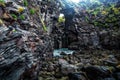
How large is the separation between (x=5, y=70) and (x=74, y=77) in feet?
33.6

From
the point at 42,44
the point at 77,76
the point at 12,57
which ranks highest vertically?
the point at 12,57

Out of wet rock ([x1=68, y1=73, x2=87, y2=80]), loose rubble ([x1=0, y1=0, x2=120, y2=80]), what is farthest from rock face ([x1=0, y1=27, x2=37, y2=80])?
wet rock ([x1=68, y1=73, x2=87, y2=80])

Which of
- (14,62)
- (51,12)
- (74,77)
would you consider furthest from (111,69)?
(51,12)

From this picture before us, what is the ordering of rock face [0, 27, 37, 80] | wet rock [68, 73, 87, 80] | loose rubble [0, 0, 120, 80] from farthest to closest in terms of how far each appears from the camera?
wet rock [68, 73, 87, 80] → loose rubble [0, 0, 120, 80] → rock face [0, 27, 37, 80]

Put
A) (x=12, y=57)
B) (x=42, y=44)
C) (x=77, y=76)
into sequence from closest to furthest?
1. (x=12, y=57)
2. (x=77, y=76)
3. (x=42, y=44)

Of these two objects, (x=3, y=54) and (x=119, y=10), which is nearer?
(x=3, y=54)

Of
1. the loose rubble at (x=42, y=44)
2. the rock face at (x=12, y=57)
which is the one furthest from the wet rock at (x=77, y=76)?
the rock face at (x=12, y=57)

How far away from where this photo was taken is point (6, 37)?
14602 mm

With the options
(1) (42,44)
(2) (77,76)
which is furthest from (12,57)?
(2) (77,76)

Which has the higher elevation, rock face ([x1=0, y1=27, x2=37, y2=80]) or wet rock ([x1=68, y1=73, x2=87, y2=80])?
rock face ([x1=0, y1=27, x2=37, y2=80])

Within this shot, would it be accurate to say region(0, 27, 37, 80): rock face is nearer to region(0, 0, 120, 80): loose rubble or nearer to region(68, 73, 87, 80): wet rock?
region(0, 0, 120, 80): loose rubble

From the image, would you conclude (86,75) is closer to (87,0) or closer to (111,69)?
(111,69)

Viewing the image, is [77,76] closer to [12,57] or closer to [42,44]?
[42,44]

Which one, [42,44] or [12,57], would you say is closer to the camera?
[12,57]
